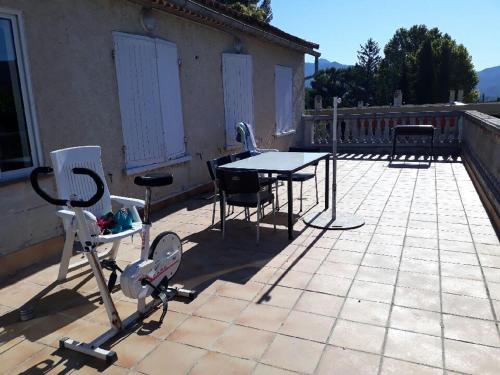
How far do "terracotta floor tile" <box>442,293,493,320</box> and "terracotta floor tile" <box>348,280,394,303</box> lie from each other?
1.34ft

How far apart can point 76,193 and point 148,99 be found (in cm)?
251

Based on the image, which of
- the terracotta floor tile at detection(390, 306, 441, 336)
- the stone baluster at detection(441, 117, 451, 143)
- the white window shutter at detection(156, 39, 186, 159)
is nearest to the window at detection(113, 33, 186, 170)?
the white window shutter at detection(156, 39, 186, 159)

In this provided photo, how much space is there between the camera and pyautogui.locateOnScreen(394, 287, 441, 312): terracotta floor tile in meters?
3.01

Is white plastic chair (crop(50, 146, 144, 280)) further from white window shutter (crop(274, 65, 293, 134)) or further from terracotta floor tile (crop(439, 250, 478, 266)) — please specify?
white window shutter (crop(274, 65, 293, 134))

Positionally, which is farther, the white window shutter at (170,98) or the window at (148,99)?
the white window shutter at (170,98)

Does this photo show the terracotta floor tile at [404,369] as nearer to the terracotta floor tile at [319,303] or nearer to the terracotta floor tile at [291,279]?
the terracotta floor tile at [319,303]

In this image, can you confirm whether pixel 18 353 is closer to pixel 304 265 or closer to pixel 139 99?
pixel 304 265

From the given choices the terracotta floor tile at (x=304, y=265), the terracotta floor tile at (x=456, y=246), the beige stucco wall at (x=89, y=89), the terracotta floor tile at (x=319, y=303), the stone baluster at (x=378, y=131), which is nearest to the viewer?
the terracotta floor tile at (x=319, y=303)

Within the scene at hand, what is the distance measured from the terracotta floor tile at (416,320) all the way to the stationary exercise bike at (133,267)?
5.14ft

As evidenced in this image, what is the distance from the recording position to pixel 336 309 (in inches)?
118

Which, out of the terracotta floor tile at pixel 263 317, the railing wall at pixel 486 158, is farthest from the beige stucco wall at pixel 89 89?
the railing wall at pixel 486 158

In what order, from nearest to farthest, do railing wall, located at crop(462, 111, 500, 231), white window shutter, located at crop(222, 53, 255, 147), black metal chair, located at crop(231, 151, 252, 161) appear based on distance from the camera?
railing wall, located at crop(462, 111, 500, 231), black metal chair, located at crop(231, 151, 252, 161), white window shutter, located at crop(222, 53, 255, 147)

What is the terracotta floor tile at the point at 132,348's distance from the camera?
247 centimetres

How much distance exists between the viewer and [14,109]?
3975 mm
